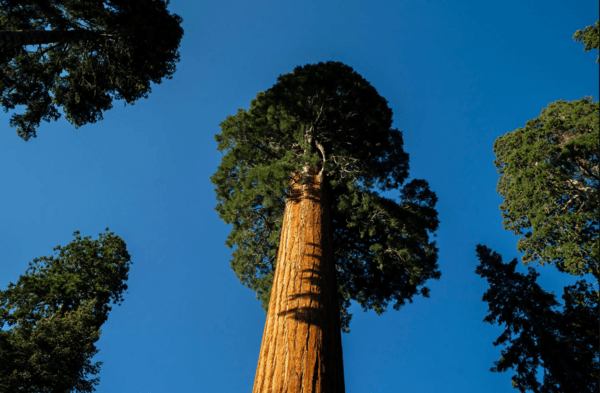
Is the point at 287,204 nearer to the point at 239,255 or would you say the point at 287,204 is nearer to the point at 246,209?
the point at 246,209

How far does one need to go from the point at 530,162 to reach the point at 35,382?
55.6 feet

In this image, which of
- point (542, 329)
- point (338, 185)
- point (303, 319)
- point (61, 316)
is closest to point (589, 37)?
point (338, 185)

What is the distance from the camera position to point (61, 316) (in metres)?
10.6

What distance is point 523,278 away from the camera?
11.9 meters

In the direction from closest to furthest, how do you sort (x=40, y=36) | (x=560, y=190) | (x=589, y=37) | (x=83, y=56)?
1. (x=589, y=37)
2. (x=40, y=36)
3. (x=83, y=56)
4. (x=560, y=190)

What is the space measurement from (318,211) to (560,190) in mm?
9463

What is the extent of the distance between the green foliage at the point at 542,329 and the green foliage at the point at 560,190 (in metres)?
1.48

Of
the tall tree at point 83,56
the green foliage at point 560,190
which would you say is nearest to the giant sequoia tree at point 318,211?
the tall tree at point 83,56

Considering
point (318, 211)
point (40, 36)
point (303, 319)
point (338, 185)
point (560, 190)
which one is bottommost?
point (303, 319)

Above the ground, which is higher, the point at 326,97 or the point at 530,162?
the point at 530,162

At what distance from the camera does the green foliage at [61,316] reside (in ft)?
27.2

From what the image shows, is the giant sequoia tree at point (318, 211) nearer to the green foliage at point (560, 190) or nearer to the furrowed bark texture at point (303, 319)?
the furrowed bark texture at point (303, 319)

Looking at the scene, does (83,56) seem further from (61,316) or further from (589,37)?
(589,37)

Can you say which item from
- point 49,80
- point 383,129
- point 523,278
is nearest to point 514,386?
point 523,278
